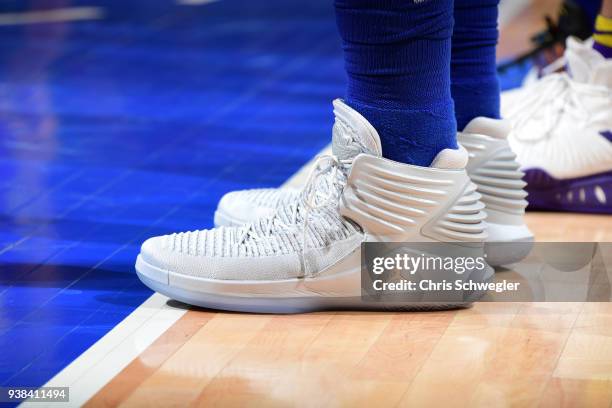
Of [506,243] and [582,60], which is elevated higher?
[582,60]

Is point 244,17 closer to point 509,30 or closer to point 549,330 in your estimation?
point 509,30

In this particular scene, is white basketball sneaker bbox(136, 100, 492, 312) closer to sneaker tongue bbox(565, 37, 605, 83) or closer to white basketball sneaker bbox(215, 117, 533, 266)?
white basketball sneaker bbox(215, 117, 533, 266)

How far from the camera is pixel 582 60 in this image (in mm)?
2307

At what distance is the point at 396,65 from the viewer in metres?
1.54

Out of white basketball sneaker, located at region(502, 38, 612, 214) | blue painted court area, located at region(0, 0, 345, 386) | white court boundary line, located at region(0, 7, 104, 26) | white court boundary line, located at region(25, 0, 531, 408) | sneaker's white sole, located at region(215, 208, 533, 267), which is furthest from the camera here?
white court boundary line, located at region(0, 7, 104, 26)

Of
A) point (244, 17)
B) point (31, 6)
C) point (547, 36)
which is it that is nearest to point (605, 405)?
point (547, 36)

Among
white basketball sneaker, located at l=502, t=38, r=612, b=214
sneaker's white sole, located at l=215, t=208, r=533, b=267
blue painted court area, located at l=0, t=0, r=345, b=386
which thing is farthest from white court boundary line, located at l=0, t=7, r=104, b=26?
sneaker's white sole, located at l=215, t=208, r=533, b=267

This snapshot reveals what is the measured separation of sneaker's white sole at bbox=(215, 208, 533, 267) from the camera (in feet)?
5.82

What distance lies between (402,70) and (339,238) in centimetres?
25

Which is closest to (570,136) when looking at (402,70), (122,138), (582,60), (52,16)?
(582,60)

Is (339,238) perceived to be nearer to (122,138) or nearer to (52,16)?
(122,138)

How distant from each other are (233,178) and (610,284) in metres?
0.97

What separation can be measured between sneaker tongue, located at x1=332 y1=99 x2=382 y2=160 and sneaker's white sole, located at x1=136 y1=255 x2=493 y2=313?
0.17 meters

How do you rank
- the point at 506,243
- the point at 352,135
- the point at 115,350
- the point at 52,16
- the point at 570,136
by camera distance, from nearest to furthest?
1. the point at 115,350
2. the point at 352,135
3. the point at 506,243
4. the point at 570,136
5. the point at 52,16
